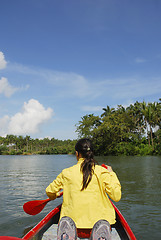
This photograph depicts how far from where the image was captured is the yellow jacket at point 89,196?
204 cm

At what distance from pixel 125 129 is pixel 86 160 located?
35967mm

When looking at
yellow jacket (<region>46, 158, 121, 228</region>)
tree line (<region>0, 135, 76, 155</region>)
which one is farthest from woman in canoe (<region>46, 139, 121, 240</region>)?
tree line (<region>0, 135, 76, 155</region>)

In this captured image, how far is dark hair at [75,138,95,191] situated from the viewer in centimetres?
204

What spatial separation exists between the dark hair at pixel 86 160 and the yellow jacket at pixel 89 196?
4 centimetres

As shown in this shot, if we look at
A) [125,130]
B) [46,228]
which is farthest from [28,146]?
[46,228]

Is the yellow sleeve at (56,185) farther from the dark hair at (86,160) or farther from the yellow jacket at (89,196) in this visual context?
the dark hair at (86,160)

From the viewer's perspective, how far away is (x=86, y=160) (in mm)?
2154

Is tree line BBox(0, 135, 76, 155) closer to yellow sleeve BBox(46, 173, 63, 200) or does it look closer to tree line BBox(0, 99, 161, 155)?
tree line BBox(0, 99, 161, 155)

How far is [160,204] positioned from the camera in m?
6.29

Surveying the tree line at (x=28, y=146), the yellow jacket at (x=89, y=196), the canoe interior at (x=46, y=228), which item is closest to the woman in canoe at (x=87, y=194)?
the yellow jacket at (x=89, y=196)

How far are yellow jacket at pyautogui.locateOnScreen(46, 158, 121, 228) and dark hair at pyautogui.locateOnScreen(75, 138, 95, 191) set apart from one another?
41 millimetres

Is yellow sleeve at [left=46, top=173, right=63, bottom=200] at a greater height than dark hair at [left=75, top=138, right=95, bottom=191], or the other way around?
dark hair at [left=75, top=138, right=95, bottom=191]

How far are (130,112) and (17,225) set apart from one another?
118 ft

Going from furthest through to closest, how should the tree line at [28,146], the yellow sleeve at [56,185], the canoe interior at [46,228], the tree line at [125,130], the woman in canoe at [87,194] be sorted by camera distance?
1. the tree line at [28,146]
2. the tree line at [125,130]
3. the canoe interior at [46,228]
4. the yellow sleeve at [56,185]
5. the woman in canoe at [87,194]
